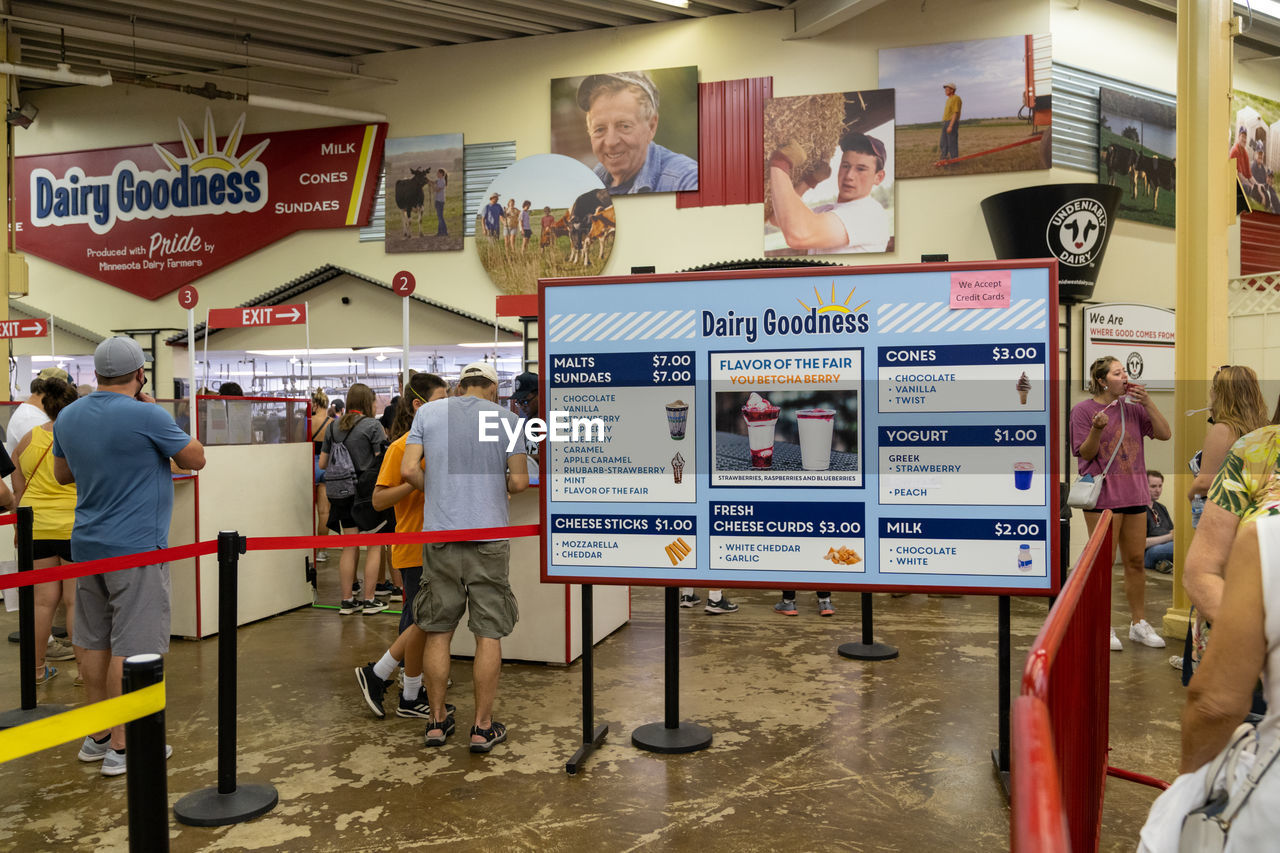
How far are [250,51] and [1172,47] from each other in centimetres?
1106

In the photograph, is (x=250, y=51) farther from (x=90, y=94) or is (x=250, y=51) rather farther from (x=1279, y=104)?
(x=1279, y=104)

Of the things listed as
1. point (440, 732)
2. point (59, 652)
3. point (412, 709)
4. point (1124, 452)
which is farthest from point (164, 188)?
point (1124, 452)

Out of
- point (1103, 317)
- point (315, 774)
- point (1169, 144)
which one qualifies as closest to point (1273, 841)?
point (315, 774)

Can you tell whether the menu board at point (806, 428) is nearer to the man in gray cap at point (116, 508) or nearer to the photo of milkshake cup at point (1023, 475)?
the photo of milkshake cup at point (1023, 475)

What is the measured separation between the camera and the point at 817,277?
132 inches

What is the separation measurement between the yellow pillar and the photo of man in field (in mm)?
3390

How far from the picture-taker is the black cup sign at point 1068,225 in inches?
312

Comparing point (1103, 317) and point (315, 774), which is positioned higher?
point (1103, 317)

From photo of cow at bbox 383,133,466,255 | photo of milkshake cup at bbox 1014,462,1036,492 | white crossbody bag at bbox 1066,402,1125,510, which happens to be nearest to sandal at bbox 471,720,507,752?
photo of milkshake cup at bbox 1014,462,1036,492

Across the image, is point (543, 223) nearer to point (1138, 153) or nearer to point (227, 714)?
point (1138, 153)

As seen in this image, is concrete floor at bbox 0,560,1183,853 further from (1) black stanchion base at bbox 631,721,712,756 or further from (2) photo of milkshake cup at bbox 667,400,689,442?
(2) photo of milkshake cup at bbox 667,400,689,442

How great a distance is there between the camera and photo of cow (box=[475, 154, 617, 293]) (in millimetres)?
10602

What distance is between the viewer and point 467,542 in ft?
12.3

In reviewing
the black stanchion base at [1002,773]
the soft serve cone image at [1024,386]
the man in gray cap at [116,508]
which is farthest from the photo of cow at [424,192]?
the black stanchion base at [1002,773]
